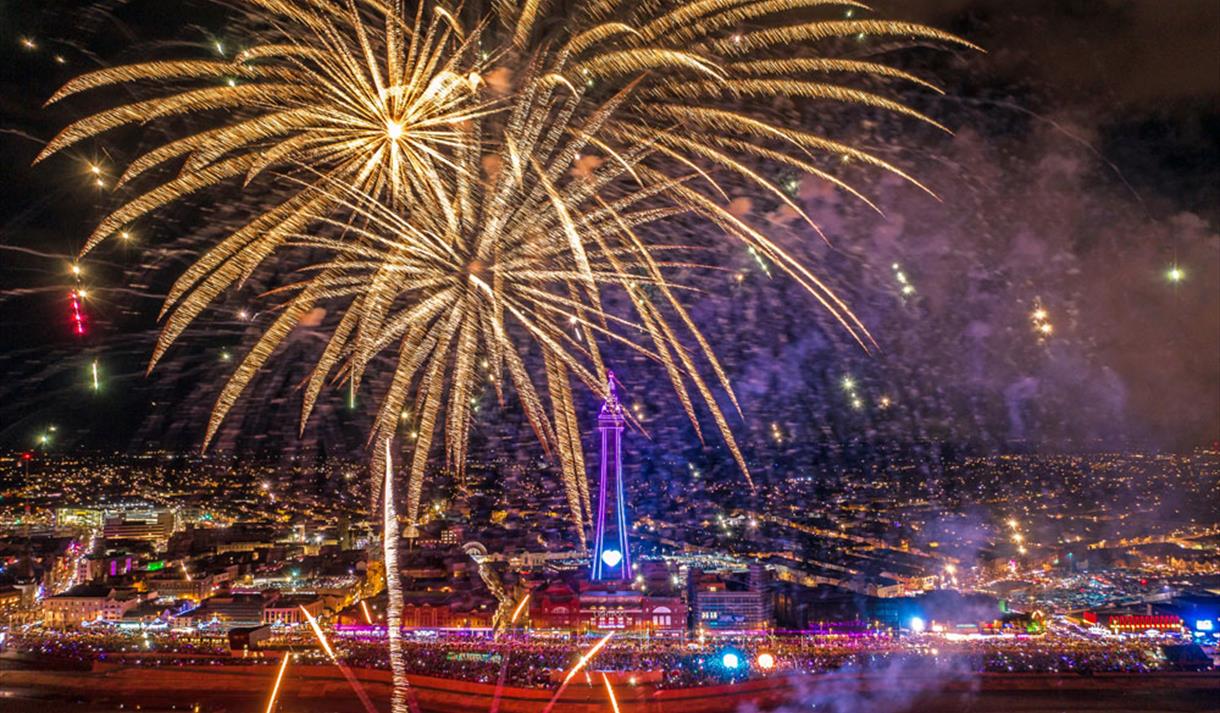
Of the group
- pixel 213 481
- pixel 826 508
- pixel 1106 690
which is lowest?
pixel 1106 690

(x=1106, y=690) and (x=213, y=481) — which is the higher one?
(x=213, y=481)

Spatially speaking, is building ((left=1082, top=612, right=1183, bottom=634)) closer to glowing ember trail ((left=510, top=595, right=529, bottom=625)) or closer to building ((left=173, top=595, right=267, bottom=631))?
glowing ember trail ((left=510, top=595, right=529, bottom=625))

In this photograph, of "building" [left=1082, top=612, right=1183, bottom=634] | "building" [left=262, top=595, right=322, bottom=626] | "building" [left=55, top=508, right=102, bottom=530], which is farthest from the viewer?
"building" [left=55, top=508, right=102, bottom=530]

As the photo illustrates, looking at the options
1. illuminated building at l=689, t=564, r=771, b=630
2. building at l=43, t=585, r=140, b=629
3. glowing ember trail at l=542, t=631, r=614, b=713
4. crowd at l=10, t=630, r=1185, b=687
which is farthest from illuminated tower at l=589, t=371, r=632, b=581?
building at l=43, t=585, r=140, b=629

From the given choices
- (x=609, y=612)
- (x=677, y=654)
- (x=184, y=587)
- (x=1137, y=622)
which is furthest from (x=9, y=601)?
(x=1137, y=622)

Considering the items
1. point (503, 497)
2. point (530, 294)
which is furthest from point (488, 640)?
point (503, 497)

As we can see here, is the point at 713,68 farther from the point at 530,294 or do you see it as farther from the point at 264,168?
the point at 264,168

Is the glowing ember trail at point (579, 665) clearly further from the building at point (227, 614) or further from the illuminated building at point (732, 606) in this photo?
the building at point (227, 614)
